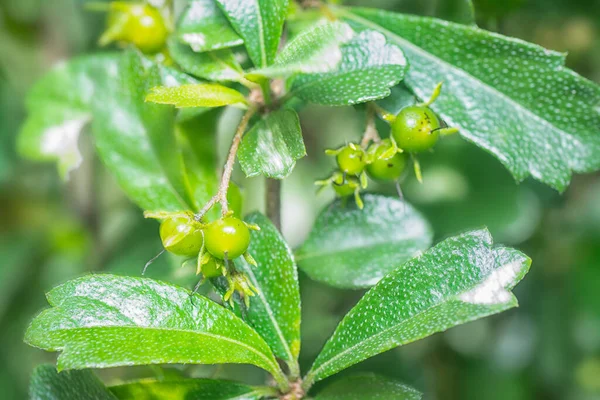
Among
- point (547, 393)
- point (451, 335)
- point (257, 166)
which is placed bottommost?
point (547, 393)

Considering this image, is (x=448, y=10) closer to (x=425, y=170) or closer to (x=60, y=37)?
(x=425, y=170)

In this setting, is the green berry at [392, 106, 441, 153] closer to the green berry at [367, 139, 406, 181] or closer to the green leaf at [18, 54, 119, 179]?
the green berry at [367, 139, 406, 181]

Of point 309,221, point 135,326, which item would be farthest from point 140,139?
point 309,221

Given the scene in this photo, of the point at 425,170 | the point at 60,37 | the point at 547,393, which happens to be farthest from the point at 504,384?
the point at 60,37

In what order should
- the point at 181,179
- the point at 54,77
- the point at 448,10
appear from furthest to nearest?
the point at 54,77
the point at 448,10
the point at 181,179

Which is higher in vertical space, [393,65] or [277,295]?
[393,65]

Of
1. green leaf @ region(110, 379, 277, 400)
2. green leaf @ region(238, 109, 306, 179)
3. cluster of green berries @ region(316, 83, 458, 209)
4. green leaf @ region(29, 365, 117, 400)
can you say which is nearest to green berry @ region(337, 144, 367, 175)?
cluster of green berries @ region(316, 83, 458, 209)

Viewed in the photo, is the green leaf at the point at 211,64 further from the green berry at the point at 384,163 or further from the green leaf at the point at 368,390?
the green leaf at the point at 368,390
